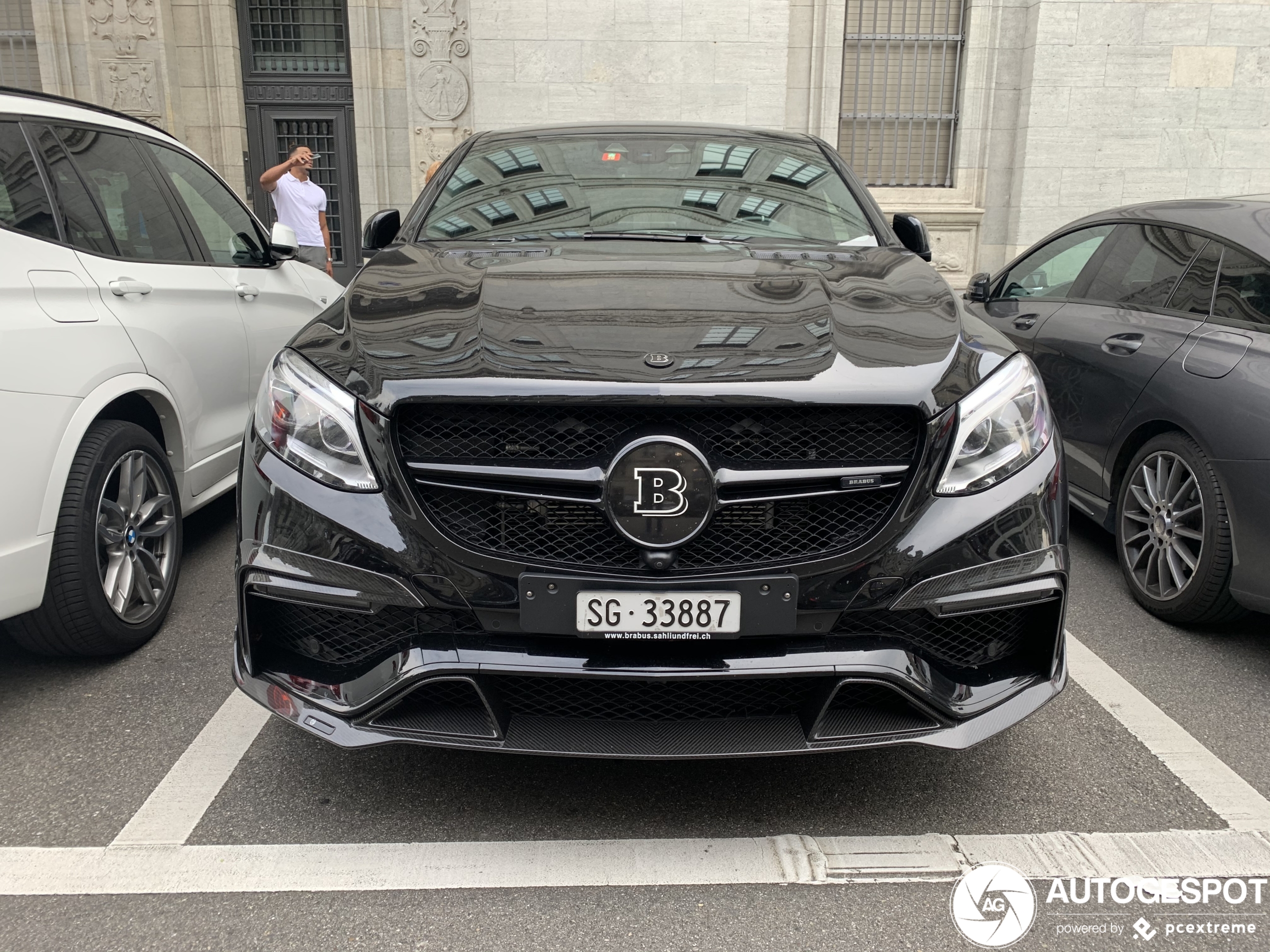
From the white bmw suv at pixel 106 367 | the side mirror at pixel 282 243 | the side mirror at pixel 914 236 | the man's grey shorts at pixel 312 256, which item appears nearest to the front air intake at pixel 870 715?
the side mirror at pixel 914 236

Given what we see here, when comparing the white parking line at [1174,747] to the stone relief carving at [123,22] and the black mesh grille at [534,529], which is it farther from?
the stone relief carving at [123,22]

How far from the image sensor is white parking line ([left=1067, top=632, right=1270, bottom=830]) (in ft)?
8.34

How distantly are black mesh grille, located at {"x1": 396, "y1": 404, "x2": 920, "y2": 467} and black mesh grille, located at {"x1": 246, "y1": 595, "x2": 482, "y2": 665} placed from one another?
344 millimetres

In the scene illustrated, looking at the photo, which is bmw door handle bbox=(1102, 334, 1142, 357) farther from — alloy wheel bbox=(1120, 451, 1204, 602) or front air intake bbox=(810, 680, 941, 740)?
front air intake bbox=(810, 680, 941, 740)

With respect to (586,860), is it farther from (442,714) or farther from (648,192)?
(648,192)

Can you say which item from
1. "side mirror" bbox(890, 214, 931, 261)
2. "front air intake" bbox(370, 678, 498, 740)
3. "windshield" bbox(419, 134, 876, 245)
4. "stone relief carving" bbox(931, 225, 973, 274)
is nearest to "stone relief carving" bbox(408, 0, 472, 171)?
"stone relief carving" bbox(931, 225, 973, 274)

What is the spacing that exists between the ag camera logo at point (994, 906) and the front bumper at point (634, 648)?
1.05 ft

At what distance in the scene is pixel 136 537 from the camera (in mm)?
3369

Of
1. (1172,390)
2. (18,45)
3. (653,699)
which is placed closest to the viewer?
(653,699)

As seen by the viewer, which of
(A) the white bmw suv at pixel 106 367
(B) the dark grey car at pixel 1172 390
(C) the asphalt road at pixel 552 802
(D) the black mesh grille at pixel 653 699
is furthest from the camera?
(B) the dark grey car at pixel 1172 390

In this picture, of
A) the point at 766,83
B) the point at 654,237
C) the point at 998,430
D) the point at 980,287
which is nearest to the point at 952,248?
the point at 766,83

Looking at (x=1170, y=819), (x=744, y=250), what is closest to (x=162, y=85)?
(x=744, y=250)

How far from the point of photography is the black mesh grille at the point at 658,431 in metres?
2.13

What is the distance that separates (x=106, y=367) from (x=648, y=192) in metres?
1.87
